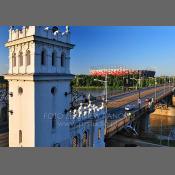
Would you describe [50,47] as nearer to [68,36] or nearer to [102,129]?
[68,36]

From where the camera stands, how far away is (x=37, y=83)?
6.09 m

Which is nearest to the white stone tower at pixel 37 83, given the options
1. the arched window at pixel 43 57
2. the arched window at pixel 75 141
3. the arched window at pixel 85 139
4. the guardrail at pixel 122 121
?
the arched window at pixel 43 57

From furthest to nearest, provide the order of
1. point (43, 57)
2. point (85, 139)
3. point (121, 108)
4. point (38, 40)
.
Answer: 1. point (121, 108)
2. point (85, 139)
3. point (43, 57)
4. point (38, 40)

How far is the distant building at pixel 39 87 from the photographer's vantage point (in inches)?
240

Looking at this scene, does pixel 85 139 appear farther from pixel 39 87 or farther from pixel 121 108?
pixel 121 108

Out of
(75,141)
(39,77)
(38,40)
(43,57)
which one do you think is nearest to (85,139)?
(75,141)

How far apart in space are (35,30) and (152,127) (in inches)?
503

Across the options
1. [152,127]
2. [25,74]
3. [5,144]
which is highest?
[25,74]

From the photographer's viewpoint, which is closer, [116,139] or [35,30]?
[35,30]

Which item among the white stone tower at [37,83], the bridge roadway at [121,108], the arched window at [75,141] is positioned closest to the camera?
the white stone tower at [37,83]

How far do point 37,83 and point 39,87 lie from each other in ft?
0.33

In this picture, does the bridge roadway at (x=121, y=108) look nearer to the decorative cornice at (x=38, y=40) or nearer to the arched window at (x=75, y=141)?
the arched window at (x=75, y=141)

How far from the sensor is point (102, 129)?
857 centimetres

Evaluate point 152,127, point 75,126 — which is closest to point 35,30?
point 75,126
